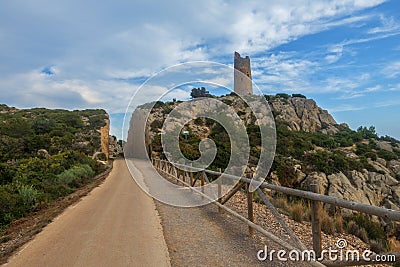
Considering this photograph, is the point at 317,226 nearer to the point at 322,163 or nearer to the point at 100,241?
the point at 100,241

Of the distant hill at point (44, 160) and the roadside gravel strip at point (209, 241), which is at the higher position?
the distant hill at point (44, 160)

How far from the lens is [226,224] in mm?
6824

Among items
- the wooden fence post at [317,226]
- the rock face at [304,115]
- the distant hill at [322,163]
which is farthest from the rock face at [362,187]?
the rock face at [304,115]

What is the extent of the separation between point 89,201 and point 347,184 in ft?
62.4

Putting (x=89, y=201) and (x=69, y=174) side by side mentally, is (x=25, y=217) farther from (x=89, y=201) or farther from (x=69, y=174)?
(x=69, y=174)

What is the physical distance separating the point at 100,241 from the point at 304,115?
188ft

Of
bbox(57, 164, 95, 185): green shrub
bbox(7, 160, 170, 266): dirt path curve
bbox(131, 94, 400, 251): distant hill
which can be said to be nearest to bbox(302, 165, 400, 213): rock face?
bbox(131, 94, 400, 251): distant hill

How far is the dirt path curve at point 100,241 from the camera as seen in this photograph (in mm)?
4652

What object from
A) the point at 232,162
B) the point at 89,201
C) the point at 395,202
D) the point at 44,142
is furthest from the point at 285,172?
the point at 44,142

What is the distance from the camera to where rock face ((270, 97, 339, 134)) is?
5397cm

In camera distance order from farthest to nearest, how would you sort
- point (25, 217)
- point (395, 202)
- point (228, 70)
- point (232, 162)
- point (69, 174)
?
point (232, 162), point (395, 202), point (69, 174), point (228, 70), point (25, 217)

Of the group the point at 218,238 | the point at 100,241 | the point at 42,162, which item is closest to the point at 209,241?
the point at 218,238

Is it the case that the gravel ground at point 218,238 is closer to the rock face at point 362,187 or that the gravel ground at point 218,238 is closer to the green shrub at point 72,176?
the green shrub at point 72,176

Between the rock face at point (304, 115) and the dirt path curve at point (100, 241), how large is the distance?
46.2 metres
